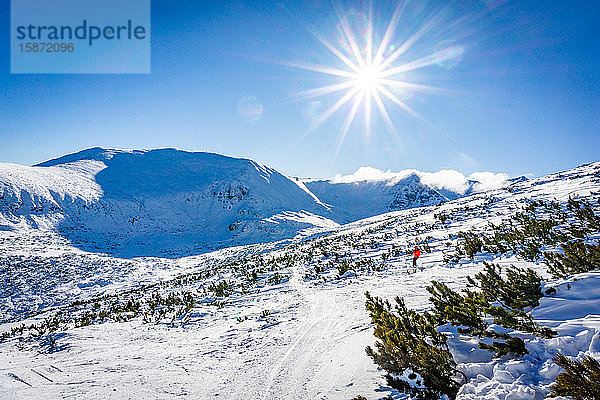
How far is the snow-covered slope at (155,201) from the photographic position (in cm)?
4075

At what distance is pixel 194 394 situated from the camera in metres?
4.07

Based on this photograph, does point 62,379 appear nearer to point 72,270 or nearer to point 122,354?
point 122,354

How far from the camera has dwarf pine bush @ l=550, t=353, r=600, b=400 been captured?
5.93 ft

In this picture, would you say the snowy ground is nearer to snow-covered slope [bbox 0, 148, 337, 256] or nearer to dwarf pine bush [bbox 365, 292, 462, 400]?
dwarf pine bush [bbox 365, 292, 462, 400]

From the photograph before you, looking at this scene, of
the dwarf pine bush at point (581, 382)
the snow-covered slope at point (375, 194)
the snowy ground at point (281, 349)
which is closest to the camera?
the dwarf pine bush at point (581, 382)

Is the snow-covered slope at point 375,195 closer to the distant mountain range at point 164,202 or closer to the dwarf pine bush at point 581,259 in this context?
the distant mountain range at point 164,202

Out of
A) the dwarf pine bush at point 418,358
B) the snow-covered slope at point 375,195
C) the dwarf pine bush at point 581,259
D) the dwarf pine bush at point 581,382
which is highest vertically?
the snow-covered slope at point 375,195

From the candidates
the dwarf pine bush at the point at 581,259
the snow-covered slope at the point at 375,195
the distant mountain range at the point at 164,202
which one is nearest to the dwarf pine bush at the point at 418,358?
the dwarf pine bush at the point at 581,259

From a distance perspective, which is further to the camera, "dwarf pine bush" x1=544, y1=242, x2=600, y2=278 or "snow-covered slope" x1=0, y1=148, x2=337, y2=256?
"snow-covered slope" x1=0, y1=148, x2=337, y2=256

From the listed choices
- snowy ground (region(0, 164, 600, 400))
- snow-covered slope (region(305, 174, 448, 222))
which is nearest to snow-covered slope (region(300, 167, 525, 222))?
snow-covered slope (region(305, 174, 448, 222))

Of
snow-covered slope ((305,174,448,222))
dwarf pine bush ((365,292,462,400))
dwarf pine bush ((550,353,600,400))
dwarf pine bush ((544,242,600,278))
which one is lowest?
dwarf pine bush ((365,292,462,400))

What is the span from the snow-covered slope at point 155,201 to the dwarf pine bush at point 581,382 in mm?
40427

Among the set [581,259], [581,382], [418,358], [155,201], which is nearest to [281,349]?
[418,358]

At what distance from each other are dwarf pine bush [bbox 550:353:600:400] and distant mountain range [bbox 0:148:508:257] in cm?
3878
